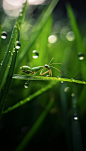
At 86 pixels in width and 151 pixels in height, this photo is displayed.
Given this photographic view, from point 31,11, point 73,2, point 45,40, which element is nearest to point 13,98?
point 45,40

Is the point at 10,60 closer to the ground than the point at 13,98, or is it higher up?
higher up

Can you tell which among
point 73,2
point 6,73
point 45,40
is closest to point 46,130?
point 6,73

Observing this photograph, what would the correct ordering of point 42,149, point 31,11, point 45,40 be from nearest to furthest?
1. point 42,149
2. point 45,40
3. point 31,11

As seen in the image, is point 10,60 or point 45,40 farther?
point 45,40

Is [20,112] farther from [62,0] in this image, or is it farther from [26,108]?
[62,0]

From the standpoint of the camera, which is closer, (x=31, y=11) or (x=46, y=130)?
(x=46, y=130)

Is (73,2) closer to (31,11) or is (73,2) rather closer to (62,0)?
(62,0)

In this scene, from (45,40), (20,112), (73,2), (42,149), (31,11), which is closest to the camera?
(42,149)

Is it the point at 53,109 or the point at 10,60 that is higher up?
the point at 10,60

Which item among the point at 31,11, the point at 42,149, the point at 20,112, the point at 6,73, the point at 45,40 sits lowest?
the point at 42,149
